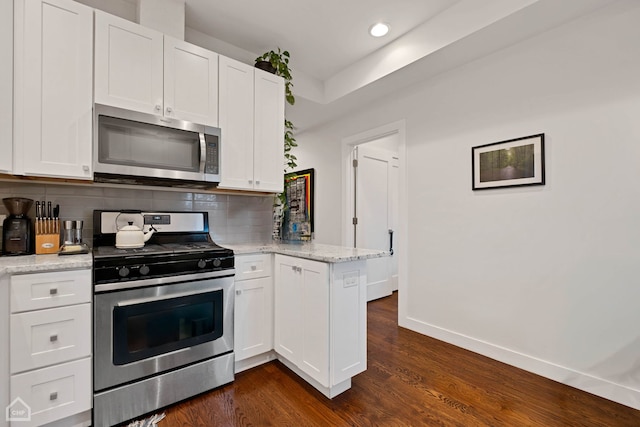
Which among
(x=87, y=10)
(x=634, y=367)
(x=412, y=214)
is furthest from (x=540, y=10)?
(x=87, y=10)

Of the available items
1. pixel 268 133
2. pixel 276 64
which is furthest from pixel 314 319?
pixel 276 64

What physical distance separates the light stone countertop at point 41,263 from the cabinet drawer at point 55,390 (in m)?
0.51

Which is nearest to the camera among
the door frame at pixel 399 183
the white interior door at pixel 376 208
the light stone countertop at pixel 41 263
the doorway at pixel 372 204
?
the light stone countertop at pixel 41 263

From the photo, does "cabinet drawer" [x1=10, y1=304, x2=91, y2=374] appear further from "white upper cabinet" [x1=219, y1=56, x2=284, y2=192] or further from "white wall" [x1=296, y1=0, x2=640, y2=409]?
"white wall" [x1=296, y1=0, x2=640, y2=409]

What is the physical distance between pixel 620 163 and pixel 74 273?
131 inches

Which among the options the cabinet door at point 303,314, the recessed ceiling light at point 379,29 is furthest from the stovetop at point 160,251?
the recessed ceiling light at point 379,29

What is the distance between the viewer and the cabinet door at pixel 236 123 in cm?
231

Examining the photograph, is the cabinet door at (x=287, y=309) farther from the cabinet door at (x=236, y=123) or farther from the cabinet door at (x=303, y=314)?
the cabinet door at (x=236, y=123)

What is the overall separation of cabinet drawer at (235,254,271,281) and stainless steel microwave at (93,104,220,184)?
0.65 meters

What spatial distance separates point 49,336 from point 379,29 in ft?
10.4

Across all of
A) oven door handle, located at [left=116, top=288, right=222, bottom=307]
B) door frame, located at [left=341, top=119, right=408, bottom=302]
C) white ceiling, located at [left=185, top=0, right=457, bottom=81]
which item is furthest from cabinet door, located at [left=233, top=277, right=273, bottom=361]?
white ceiling, located at [left=185, top=0, right=457, bottom=81]

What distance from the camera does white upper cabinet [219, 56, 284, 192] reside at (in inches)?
91.8

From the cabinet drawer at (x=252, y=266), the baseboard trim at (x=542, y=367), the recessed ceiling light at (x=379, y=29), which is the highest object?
the recessed ceiling light at (x=379, y=29)

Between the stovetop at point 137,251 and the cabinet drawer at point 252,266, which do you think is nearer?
the stovetop at point 137,251
